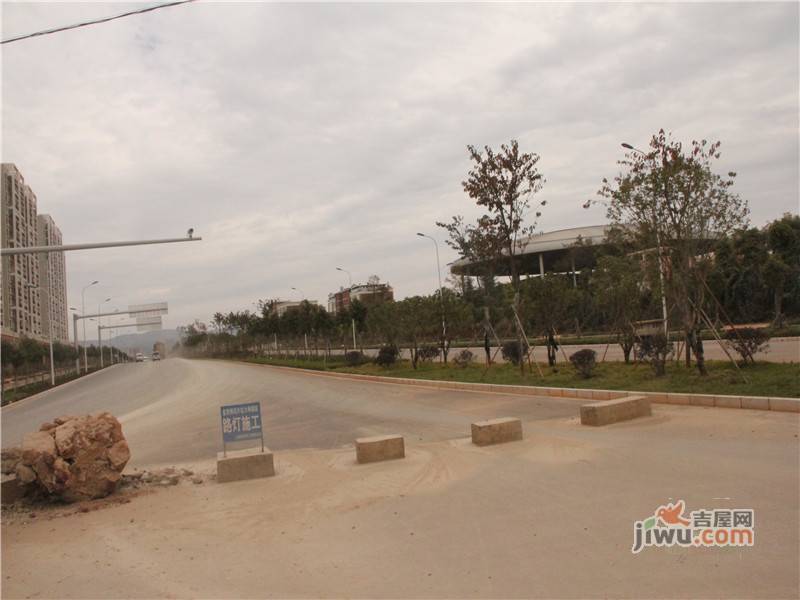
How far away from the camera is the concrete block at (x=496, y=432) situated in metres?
9.39

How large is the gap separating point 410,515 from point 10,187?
244 feet

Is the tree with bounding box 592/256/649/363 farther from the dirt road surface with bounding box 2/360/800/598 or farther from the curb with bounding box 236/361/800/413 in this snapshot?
the dirt road surface with bounding box 2/360/800/598

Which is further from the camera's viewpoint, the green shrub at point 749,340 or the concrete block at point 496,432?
the green shrub at point 749,340

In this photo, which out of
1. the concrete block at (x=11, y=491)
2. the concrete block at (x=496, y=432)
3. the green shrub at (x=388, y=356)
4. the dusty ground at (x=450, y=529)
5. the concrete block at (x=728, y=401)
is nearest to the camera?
the dusty ground at (x=450, y=529)

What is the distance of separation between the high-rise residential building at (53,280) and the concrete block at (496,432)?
6901 centimetres

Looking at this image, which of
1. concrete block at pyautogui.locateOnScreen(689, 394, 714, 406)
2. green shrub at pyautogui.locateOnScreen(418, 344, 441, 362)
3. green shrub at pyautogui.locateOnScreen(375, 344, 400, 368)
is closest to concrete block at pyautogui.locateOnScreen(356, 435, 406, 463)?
concrete block at pyautogui.locateOnScreen(689, 394, 714, 406)

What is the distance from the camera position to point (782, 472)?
256 inches

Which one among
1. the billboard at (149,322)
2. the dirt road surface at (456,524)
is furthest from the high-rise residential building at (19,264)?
the dirt road surface at (456,524)

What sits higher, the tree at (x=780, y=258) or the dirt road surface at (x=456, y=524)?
the tree at (x=780, y=258)

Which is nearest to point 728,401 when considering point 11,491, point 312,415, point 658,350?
point 658,350

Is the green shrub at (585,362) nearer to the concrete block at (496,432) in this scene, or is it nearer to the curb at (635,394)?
the curb at (635,394)

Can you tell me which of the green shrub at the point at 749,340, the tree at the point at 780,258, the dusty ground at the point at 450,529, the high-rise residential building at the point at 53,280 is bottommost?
the dusty ground at the point at 450,529

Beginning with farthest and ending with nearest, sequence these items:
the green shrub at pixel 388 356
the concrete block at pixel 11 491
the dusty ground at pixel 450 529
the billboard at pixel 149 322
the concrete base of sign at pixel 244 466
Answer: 1. the billboard at pixel 149 322
2. the green shrub at pixel 388 356
3. the concrete base of sign at pixel 244 466
4. the concrete block at pixel 11 491
5. the dusty ground at pixel 450 529

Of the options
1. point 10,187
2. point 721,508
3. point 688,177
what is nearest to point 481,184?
point 688,177
